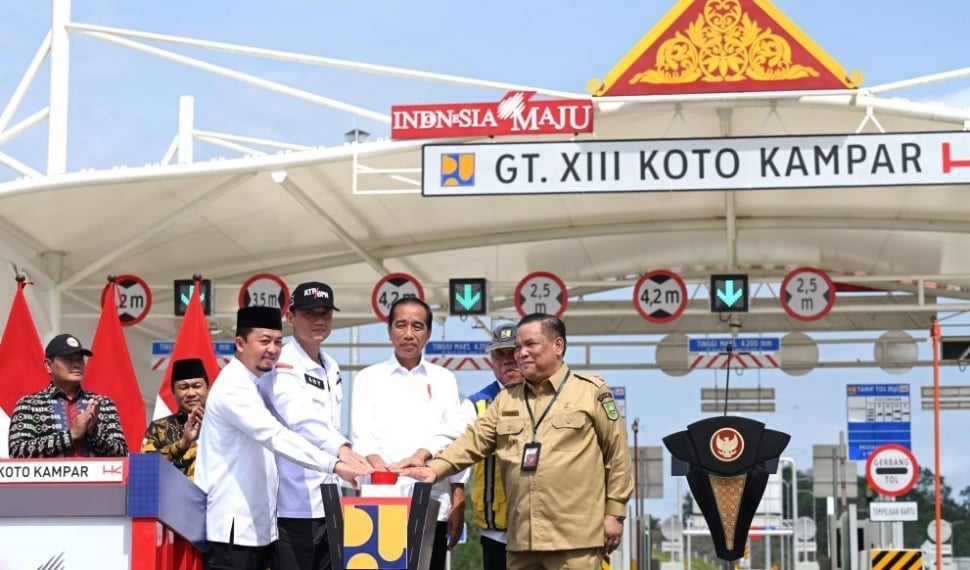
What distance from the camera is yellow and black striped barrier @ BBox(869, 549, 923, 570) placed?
14273 mm

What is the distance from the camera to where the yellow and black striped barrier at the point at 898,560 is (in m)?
14.3

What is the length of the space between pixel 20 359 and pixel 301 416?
7187 mm

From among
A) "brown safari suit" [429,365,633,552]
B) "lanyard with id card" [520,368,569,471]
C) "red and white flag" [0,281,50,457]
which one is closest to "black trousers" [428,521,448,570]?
"brown safari suit" [429,365,633,552]

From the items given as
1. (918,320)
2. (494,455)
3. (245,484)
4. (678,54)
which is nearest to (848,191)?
(678,54)

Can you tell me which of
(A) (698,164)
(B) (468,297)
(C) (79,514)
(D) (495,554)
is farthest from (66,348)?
(B) (468,297)

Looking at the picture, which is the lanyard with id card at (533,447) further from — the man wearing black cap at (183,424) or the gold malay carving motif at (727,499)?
the man wearing black cap at (183,424)

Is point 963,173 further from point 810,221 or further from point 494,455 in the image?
point 494,455

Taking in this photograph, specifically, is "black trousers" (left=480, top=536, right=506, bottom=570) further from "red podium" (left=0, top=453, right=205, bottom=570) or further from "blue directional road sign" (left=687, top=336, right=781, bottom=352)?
"blue directional road sign" (left=687, top=336, right=781, bottom=352)

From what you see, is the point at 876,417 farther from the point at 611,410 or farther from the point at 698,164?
the point at 611,410

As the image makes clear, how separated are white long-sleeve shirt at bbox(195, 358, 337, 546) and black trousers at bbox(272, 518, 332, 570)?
3.0 inches

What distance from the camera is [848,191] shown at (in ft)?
67.7

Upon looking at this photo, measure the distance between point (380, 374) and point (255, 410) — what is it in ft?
3.45

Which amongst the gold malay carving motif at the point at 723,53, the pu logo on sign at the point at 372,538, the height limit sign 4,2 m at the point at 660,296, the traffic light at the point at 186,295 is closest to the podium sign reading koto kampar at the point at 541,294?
the height limit sign 4,2 m at the point at 660,296

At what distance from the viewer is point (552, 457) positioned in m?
6.79
